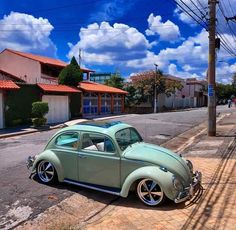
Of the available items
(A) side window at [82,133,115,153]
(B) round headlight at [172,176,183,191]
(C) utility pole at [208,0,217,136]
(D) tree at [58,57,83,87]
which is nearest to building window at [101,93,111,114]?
(D) tree at [58,57,83,87]

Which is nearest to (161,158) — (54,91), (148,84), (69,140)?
(69,140)

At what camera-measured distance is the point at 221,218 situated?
6.07 meters

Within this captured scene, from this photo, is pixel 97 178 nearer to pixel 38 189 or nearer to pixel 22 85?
pixel 38 189

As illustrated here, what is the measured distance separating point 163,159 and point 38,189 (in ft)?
9.70

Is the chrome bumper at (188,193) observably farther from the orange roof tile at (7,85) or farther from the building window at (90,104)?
the building window at (90,104)

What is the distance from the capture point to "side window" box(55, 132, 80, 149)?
25.7 feet

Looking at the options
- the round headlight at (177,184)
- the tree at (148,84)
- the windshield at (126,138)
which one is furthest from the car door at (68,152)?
the tree at (148,84)

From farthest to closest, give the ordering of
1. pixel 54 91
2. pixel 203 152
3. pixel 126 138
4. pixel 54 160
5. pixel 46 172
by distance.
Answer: pixel 54 91
pixel 203 152
pixel 46 172
pixel 54 160
pixel 126 138

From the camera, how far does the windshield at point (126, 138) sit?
7.48 meters

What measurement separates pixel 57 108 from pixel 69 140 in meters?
20.2

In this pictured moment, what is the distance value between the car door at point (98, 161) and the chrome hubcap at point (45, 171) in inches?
34.1

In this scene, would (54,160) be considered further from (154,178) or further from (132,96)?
(132,96)

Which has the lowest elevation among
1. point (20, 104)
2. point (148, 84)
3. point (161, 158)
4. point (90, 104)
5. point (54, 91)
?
point (161, 158)

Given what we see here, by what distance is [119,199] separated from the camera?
7.51 meters
